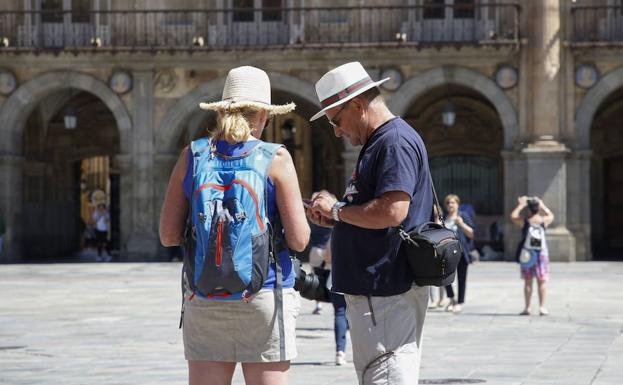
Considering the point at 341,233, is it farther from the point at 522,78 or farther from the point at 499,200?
the point at 499,200

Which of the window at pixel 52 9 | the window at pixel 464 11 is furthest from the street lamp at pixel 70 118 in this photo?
the window at pixel 464 11

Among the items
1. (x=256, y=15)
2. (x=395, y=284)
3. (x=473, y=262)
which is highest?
(x=256, y=15)

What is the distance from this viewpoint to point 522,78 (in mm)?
33656

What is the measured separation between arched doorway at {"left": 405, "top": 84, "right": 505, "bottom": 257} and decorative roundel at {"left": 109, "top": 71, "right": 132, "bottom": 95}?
717 cm

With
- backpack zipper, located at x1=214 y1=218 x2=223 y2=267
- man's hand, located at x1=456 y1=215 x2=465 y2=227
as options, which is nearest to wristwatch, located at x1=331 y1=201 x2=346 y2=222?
backpack zipper, located at x1=214 y1=218 x2=223 y2=267

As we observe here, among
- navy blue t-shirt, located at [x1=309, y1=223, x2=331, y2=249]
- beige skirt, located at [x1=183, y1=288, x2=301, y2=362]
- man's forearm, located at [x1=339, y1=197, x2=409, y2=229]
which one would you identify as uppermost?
man's forearm, located at [x1=339, y1=197, x2=409, y2=229]

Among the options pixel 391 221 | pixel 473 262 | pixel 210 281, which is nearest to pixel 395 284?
pixel 391 221

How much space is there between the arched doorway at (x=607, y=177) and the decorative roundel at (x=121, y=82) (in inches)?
465

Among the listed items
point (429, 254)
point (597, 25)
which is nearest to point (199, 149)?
point (429, 254)

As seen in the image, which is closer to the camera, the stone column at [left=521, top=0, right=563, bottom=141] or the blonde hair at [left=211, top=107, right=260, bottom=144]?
the blonde hair at [left=211, top=107, right=260, bottom=144]

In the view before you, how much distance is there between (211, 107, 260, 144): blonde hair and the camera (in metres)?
6.30

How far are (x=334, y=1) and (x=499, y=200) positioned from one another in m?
7.16

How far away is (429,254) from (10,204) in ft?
98.5

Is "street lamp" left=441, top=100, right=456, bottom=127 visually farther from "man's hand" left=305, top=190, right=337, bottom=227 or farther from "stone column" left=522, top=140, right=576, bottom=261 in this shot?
"man's hand" left=305, top=190, right=337, bottom=227
